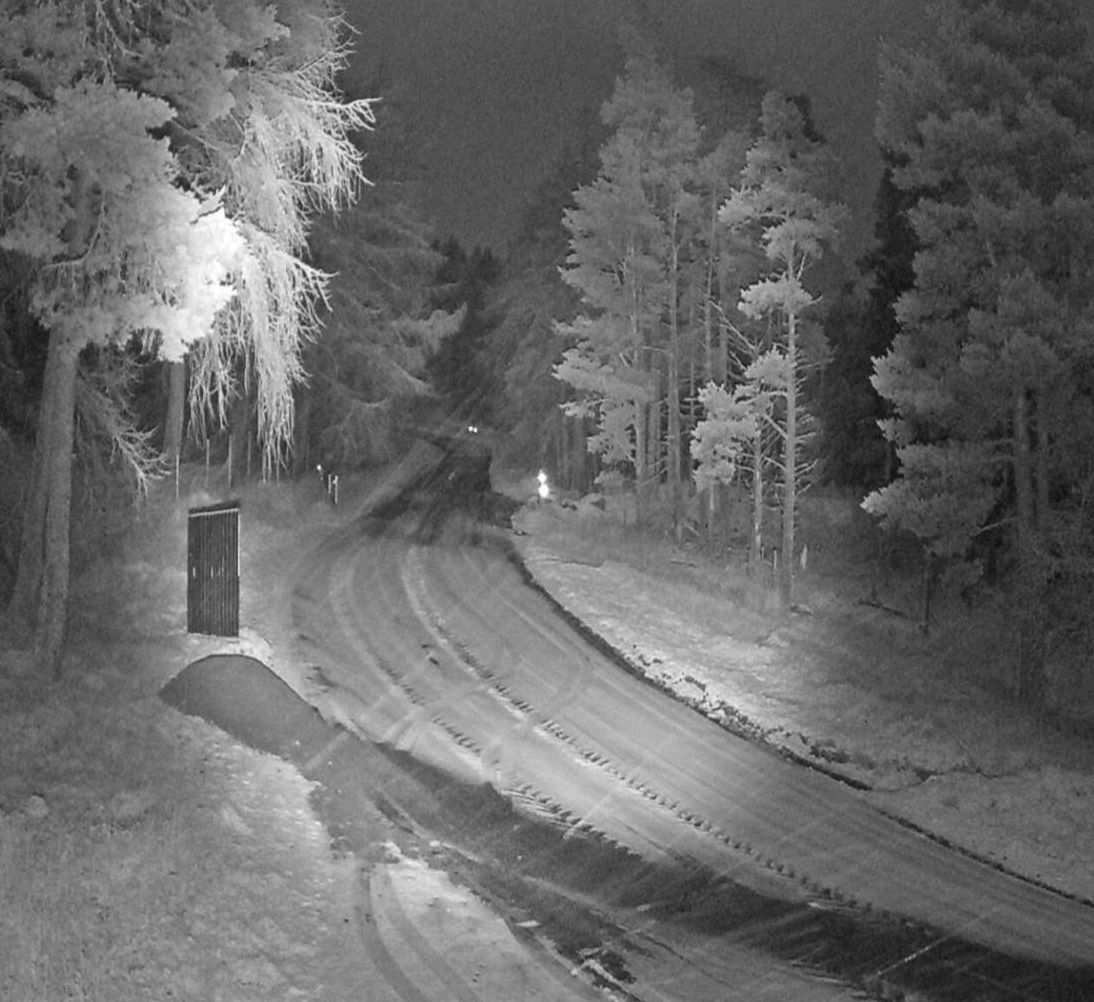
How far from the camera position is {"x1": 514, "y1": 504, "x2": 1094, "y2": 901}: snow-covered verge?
10500 millimetres

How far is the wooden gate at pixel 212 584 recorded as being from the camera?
14.7 meters

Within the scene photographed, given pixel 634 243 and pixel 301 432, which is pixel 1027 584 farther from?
pixel 301 432

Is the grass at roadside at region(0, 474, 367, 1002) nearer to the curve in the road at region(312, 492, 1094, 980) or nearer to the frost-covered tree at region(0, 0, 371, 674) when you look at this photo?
the frost-covered tree at region(0, 0, 371, 674)

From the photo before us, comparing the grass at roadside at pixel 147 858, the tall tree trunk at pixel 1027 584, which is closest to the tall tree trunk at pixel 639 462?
the tall tree trunk at pixel 1027 584

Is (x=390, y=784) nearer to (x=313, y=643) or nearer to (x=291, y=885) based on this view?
(x=291, y=885)

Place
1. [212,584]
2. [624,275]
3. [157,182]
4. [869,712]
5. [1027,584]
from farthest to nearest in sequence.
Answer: [624,275]
[1027,584]
[212,584]
[869,712]
[157,182]

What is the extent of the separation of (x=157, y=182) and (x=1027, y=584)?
1522cm

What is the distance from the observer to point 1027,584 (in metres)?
18.6

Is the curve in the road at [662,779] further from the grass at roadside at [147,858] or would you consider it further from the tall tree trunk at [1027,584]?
the tall tree trunk at [1027,584]

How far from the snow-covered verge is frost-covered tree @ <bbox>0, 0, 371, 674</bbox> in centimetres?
704

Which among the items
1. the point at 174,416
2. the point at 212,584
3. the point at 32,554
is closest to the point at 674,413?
the point at 174,416

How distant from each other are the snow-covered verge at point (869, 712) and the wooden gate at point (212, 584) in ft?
18.4

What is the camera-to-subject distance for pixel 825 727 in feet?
44.4

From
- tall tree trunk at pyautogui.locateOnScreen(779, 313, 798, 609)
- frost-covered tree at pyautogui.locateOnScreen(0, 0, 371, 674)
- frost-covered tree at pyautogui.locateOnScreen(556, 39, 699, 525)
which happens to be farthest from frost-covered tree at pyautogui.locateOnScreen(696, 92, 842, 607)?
frost-covered tree at pyautogui.locateOnScreen(0, 0, 371, 674)
